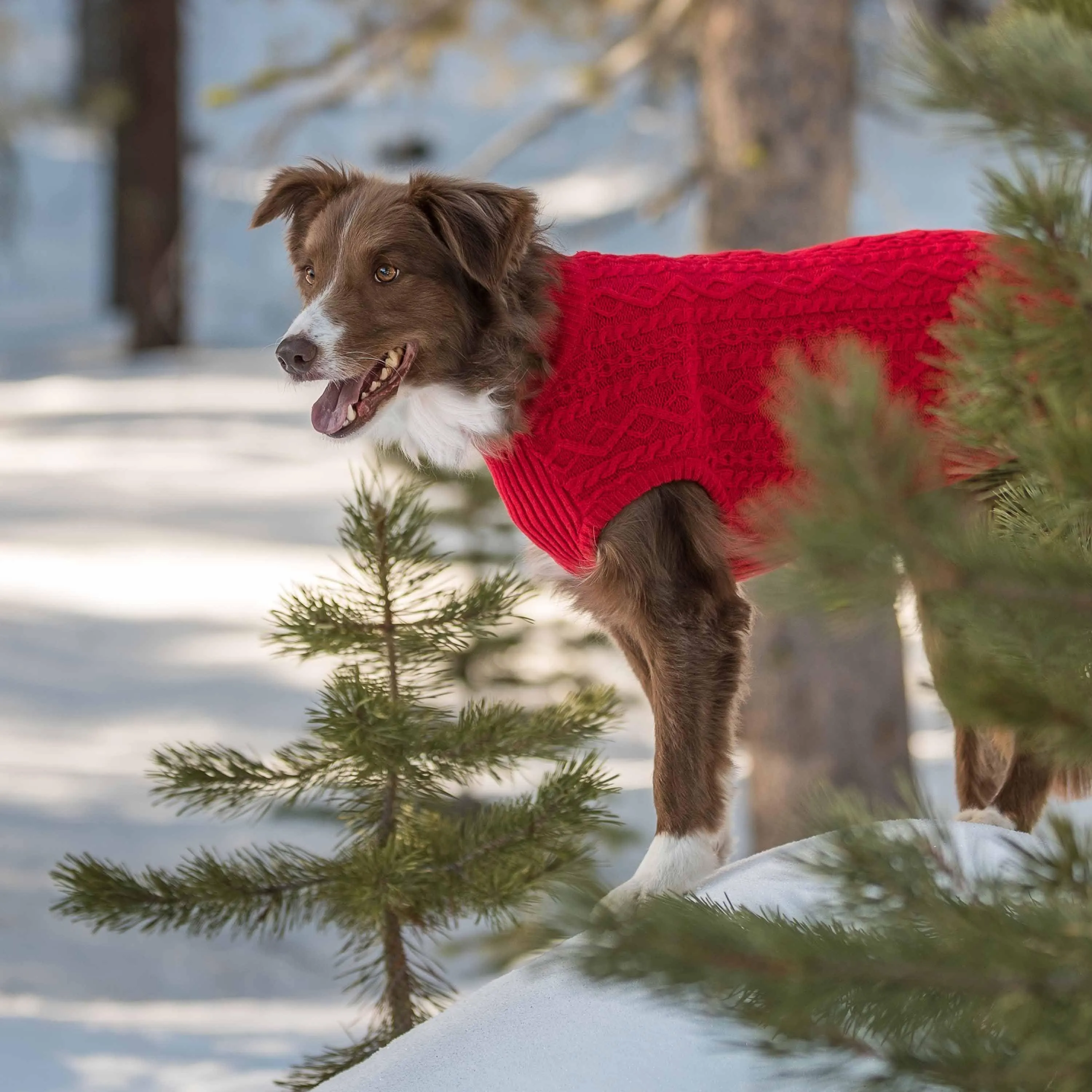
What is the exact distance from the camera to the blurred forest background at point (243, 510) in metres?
5.56

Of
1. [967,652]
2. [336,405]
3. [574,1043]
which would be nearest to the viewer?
[967,652]

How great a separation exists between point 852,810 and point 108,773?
6986 millimetres

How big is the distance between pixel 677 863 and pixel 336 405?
111cm

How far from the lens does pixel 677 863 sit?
2.76 m

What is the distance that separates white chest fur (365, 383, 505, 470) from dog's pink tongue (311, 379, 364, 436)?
7cm

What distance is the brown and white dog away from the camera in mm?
2760

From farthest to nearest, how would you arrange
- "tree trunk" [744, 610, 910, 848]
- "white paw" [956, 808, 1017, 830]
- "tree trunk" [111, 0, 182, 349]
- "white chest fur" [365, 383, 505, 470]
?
"tree trunk" [111, 0, 182, 349], "tree trunk" [744, 610, 910, 848], "white paw" [956, 808, 1017, 830], "white chest fur" [365, 383, 505, 470]

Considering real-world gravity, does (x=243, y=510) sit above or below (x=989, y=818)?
above

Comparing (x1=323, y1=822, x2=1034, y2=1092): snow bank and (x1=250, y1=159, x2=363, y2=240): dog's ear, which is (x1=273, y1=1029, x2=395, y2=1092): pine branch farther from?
(x1=250, y1=159, x2=363, y2=240): dog's ear

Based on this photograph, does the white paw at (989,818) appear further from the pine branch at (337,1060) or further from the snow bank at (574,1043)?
the pine branch at (337,1060)

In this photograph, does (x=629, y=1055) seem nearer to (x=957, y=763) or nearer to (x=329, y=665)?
(x=957, y=763)

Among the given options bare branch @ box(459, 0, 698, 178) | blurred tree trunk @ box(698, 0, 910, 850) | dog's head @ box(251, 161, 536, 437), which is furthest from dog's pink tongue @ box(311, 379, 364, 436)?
bare branch @ box(459, 0, 698, 178)

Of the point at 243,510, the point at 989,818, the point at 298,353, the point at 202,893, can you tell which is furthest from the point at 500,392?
the point at 243,510

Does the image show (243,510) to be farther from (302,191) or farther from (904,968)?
(904,968)
